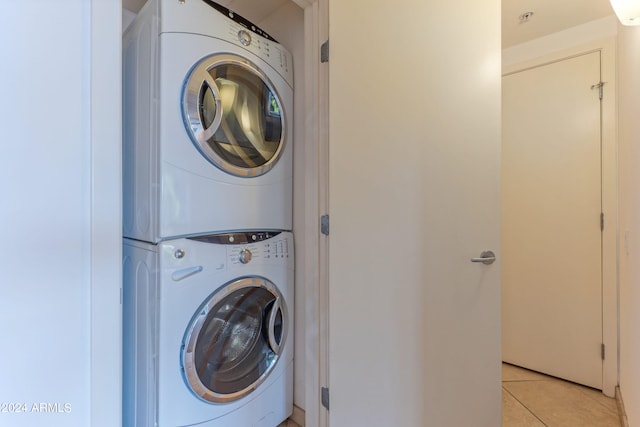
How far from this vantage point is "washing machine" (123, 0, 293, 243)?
108 cm

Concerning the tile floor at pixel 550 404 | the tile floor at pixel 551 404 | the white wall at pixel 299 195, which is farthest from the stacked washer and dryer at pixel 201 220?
the tile floor at pixel 551 404

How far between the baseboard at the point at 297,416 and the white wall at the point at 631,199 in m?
1.38

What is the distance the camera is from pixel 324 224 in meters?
1.20

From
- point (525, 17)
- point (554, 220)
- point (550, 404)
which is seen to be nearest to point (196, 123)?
point (525, 17)

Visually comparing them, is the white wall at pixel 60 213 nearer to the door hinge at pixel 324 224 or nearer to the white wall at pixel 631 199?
the door hinge at pixel 324 224

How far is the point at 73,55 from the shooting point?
64 centimetres

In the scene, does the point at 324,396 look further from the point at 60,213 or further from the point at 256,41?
the point at 256,41

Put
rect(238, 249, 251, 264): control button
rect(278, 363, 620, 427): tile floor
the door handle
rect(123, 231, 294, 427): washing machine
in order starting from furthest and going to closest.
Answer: rect(278, 363, 620, 427): tile floor → the door handle → rect(238, 249, 251, 264): control button → rect(123, 231, 294, 427): washing machine

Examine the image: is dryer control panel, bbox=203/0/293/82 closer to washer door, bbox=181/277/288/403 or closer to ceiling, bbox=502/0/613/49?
washer door, bbox=181/277/288/403

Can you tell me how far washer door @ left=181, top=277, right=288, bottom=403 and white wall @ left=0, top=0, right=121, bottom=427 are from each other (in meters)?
0.45

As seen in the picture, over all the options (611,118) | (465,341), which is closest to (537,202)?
(611,118)

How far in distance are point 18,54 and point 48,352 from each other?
0.59m

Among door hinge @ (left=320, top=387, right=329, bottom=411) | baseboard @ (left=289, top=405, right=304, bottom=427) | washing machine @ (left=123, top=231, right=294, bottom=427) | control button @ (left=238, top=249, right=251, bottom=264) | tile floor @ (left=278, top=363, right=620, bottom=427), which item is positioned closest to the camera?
washing machine @ (left=123, top=231, right=294, bottom=427)

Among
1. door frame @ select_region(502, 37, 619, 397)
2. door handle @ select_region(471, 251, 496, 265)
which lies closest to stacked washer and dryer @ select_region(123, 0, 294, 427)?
door handle @ select_region(471, 251, 496, 265)
